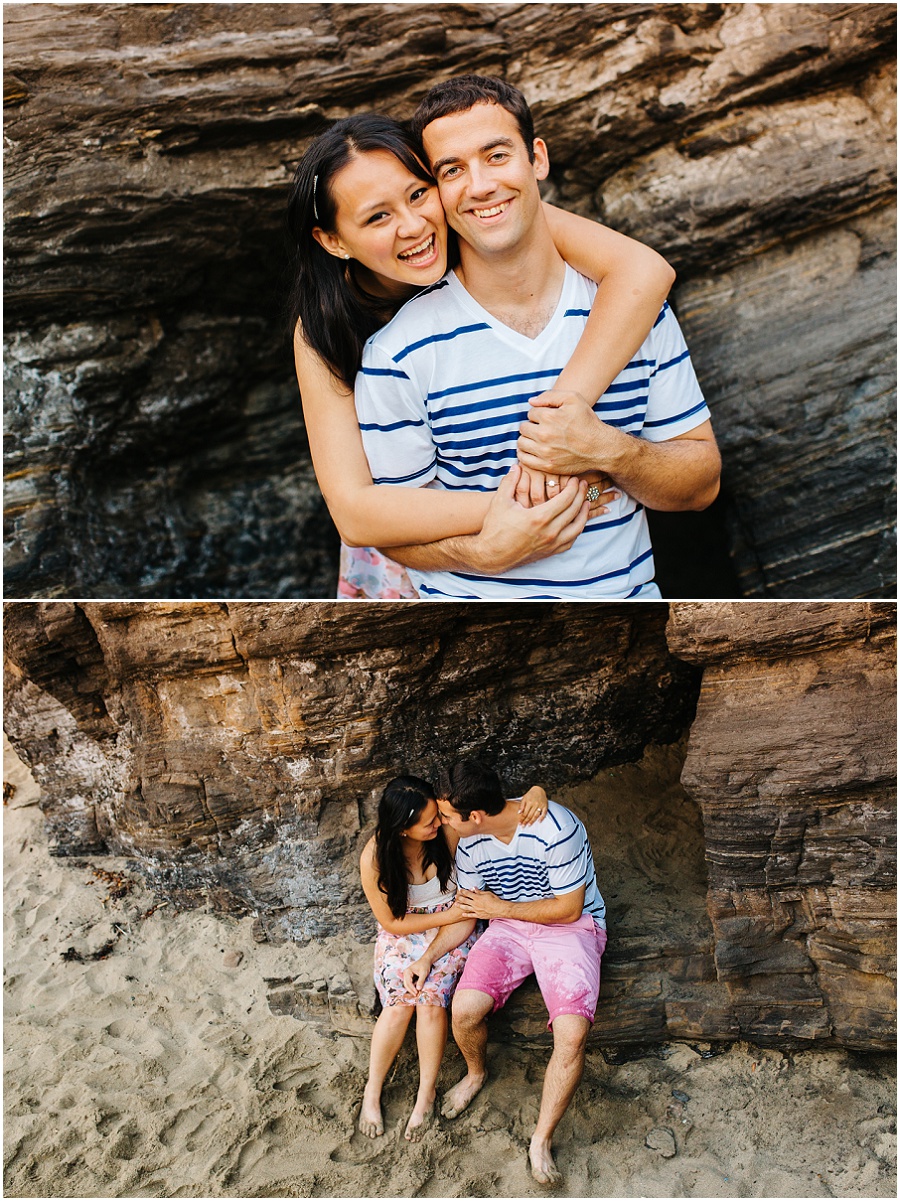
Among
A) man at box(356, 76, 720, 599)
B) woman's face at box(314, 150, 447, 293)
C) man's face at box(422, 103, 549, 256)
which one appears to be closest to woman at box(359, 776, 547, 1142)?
man at box(356, 76, 720, 599)

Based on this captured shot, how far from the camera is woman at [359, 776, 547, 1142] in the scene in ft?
11.5

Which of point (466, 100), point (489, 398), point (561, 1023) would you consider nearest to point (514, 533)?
point (489, 398)

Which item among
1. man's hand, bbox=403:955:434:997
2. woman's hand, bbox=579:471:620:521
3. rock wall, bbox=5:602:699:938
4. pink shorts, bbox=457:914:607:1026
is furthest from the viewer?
rock wall, bbox=5:602:699:938

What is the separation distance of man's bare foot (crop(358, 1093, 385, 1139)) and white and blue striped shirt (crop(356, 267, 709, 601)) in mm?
2104

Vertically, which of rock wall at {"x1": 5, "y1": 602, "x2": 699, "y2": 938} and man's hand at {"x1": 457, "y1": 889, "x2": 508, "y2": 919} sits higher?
rock wall at {"x1": 5, "y1": 602, "x2": 699, "y2": 938}

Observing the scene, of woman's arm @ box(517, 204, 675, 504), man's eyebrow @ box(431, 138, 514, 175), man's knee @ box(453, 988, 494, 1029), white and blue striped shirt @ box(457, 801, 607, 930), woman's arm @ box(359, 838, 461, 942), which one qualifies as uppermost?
man's eyebrow @ box(431, 138, 514, 175)

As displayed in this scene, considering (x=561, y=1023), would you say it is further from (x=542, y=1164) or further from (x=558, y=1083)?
(x=542, y=1164)

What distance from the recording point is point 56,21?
4.07 m

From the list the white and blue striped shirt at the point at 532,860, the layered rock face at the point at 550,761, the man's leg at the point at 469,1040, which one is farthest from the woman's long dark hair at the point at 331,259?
the man's leg at the point at 469,1040

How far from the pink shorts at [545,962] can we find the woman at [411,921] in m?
0.16

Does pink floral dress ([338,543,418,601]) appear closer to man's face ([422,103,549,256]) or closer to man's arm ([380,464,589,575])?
man's arm ([380,464,589,575])

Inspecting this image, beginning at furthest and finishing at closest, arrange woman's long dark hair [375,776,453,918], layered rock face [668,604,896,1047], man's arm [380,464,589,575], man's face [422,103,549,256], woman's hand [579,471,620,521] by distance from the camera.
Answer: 1. woman's long dark hair [375,776,453,918]
2. layered rock face [668,604,896,1047]
3. woman's hand [579,471,620,521]
4. man's arm [380,464,589,575]
5. man's face [422,103,549,256]

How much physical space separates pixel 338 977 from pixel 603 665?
1816 mm

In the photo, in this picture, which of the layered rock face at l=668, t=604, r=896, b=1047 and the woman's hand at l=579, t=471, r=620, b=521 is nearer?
the woman's hand at l=579, t=471, r=620, b=521
